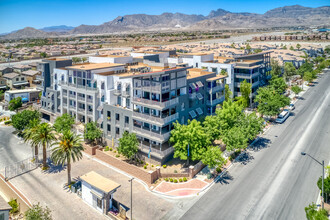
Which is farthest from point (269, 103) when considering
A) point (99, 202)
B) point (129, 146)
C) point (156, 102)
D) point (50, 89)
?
point (50, 89)

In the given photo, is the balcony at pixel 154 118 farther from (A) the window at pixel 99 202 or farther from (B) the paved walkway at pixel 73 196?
(A) the window at pixel 99 202

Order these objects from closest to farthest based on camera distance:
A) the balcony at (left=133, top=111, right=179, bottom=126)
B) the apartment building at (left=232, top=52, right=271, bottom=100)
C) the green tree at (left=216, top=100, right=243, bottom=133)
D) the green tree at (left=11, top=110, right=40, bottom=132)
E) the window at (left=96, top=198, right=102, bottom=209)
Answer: the window at (left=96, top=198, right=102, bottom=209)
the balcony at (left=133, top=111, right=179, bottom=126)
the green tree at (left=216, top=100, right=243, bottom=133)
the green tree at (left=11, top=110, right=40, bottom=132)
the apartment building at (left=232, top=52, right=271, bottom=100)

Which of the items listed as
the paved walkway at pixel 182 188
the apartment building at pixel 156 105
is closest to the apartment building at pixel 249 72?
the apartment building at pixel 156 105

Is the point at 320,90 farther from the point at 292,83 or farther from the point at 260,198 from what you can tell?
the point at 260,198

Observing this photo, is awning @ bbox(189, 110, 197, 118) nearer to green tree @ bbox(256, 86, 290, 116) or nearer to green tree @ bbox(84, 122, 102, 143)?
green tree @ bbox(84, 122, 102, 143)

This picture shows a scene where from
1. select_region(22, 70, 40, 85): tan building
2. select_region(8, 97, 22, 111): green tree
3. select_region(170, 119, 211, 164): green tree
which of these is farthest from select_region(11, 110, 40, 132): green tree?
select_region(22, 70, 40, 85): tan building

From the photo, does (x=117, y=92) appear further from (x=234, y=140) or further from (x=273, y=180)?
(x=273, y=180)
